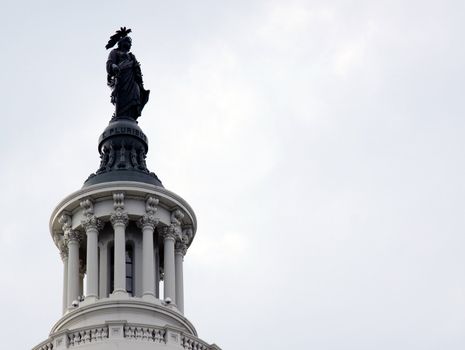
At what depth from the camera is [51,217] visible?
4959 centimetres

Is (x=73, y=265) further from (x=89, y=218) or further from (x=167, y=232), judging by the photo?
(x=167, y=232)

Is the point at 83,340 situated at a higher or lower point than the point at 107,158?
lower

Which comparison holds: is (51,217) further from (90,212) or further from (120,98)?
(120,98)

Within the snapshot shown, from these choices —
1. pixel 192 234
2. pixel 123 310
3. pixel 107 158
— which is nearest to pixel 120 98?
pixel 107 158

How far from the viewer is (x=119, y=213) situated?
47781 millimetres

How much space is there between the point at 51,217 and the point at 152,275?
4900mm

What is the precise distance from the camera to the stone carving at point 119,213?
47.7 m

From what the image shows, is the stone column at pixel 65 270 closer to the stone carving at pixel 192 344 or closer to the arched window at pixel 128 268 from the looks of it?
the arched window at pixel 128 268

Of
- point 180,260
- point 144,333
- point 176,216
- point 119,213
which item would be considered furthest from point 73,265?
point 144,333

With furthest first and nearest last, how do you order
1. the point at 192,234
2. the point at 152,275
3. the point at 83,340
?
the point at 192,234, the point at 152,275, the point at 83,340

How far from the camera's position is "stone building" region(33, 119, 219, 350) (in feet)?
148

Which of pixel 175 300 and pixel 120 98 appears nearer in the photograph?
pixel 175 300

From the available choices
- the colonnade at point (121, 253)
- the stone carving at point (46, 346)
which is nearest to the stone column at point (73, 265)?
the colonnade at point (121, 253)

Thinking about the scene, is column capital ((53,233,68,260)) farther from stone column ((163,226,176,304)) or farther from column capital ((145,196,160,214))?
stone column ((163,226,176,304))
